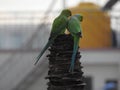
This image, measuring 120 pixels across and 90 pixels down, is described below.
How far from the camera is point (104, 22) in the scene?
95.9 ft

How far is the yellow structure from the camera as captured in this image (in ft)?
94.6

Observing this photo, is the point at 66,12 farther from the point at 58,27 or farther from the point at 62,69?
the point at 62,69

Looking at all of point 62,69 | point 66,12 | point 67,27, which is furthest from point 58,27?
point 62,69

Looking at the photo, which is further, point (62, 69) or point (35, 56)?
point (35, 56)

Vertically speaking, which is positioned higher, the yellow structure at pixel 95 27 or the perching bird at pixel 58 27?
the yellow structure at pixel 95 27

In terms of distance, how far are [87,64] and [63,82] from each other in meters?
19.9

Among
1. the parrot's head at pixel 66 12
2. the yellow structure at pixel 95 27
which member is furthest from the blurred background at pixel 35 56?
the parrot's head at pixel 66 12

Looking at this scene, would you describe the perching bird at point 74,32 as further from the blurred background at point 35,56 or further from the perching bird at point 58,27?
the blurred background at point 35,56

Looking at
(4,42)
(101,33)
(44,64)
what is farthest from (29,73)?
(101,33)

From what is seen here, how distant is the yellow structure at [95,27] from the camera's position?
94.6 ft

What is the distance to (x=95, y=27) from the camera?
29.3 m

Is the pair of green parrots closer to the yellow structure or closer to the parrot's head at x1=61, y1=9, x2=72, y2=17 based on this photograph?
the parrot's head at x1=61, y1=9, x2=72, y2=17

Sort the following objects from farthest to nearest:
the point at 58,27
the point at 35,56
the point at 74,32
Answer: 1. the point at 35,56
2. the point at 58,27
3. the point at 74,32

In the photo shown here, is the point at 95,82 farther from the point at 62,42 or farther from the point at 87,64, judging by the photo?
the point at 62,42
